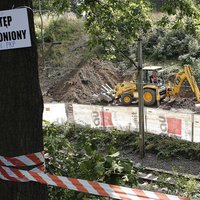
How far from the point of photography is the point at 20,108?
13.7 ft

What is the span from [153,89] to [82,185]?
17599 millimetres

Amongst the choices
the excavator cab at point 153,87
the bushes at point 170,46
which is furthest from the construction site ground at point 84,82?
the bushes at point 170,46

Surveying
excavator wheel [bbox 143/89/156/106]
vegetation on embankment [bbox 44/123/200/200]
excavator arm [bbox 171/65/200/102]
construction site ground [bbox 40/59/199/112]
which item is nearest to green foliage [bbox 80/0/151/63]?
vegetation on embankment [bbox 44/123/200/200]

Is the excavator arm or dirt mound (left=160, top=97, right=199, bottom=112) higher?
the excavator arm

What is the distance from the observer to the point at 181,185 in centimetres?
753

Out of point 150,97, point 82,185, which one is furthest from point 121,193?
point 150,97

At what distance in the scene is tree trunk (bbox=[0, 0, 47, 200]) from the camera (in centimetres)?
409

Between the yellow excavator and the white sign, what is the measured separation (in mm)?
17341

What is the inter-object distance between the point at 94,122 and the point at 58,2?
9015 mm

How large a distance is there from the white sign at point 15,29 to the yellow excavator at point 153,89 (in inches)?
683

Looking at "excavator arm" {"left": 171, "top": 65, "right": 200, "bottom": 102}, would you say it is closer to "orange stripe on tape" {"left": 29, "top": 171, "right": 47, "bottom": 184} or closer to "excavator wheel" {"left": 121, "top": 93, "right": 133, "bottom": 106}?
"excavator wheel" {"left": 121, "top": 93, "right": 133, "bottom": 106}

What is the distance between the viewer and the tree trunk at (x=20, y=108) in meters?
4.09

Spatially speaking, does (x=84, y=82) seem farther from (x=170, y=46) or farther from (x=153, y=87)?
(x=170, y=46)

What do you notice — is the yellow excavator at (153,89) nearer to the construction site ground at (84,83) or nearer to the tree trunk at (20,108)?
Result: the construction site ground at (84,83)
